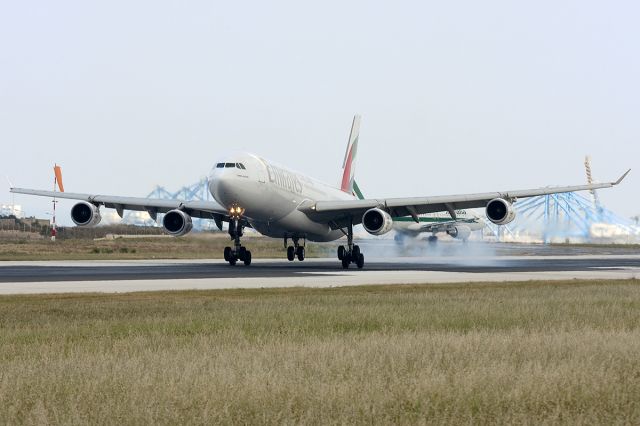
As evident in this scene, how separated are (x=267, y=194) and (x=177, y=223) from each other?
17.9ft

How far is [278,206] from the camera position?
161 ft

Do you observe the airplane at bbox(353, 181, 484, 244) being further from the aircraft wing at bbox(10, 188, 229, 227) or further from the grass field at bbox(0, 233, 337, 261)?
the aircraft wing at bbox(10, 188, 229, 227)

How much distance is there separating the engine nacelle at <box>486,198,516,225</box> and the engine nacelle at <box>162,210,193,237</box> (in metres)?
15.4

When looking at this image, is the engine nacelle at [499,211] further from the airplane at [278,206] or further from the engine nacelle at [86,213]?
the engine nacelle at [86,213]

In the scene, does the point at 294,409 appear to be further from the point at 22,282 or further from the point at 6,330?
the point at 22,282

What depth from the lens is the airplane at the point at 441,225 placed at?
408ft

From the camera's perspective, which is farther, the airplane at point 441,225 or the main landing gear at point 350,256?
the airplane at point 441,225

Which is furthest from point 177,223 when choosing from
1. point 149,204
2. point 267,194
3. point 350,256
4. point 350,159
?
point 350,159

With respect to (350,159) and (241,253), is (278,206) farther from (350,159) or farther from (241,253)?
(350,159)

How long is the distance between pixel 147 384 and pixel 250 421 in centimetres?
204

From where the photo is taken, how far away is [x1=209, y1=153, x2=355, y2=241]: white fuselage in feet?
153

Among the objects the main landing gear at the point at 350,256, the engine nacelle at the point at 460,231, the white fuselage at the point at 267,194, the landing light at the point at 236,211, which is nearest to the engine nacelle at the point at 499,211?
the main landing gear at the point at 350,256

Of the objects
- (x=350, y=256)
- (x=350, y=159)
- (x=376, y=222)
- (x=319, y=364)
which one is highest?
(x=350, y=159)

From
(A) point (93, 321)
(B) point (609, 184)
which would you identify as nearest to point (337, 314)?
(A) point (93, 321)
